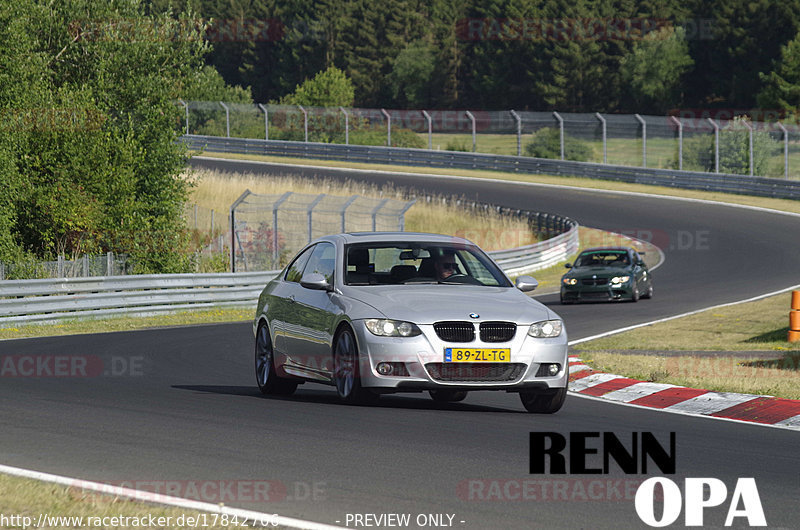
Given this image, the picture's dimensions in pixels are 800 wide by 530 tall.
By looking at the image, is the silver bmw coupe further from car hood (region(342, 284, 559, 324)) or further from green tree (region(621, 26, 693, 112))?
green tree (region(621, 26, 693, 112))

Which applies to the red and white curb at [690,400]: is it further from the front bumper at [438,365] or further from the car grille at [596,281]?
the car grille at [596,281]

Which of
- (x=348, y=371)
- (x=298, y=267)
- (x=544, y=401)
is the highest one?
(x=298, y=267)

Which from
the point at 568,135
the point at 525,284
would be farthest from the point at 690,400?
the point at 568,135

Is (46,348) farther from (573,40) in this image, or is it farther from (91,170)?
(573,40)

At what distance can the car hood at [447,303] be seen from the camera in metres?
9.98

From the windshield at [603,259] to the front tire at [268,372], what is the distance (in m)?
16.5

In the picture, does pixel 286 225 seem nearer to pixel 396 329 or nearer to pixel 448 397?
pixel 448 397

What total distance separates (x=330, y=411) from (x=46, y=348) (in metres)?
8.23

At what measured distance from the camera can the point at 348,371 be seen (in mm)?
10430

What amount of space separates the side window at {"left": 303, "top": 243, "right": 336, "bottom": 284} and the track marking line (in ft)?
14.1

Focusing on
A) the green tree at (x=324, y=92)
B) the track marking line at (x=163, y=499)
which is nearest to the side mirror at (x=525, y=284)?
the track marking line at (x=163, y=499)

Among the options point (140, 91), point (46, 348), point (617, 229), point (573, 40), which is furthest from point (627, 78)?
point (46, 348)

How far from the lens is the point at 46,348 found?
1723 centimetres

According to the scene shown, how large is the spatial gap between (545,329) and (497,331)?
0.47m
